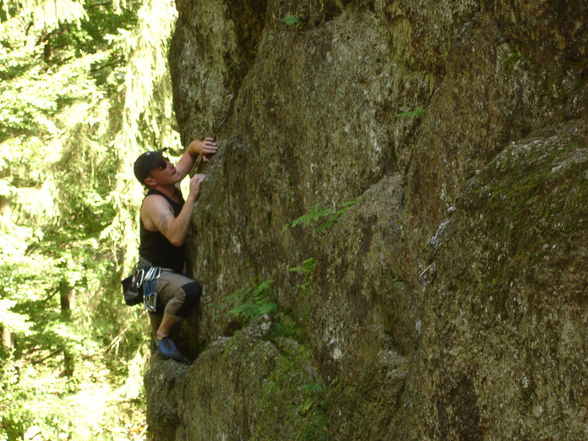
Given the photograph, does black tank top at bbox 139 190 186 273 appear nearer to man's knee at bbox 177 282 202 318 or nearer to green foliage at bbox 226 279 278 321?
man's knee at bbox 177 282 202 318

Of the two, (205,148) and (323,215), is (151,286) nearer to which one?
(205,148)

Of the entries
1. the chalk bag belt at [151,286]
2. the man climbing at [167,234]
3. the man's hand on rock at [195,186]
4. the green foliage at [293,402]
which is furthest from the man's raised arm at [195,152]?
the green foliage at [293,402]

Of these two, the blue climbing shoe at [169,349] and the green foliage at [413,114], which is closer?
the green foliage at [413,114]

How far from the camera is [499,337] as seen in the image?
2.91m

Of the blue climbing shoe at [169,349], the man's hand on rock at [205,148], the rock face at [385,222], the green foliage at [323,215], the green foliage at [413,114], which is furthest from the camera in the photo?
the man's hand on rock at [205,148]

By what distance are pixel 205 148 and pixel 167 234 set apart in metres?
0.97

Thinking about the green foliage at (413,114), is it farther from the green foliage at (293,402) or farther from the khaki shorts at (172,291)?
the khaki shorts at (172,291)

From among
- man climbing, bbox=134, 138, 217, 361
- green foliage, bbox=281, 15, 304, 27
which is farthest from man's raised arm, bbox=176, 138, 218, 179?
green foliage, bbox=281, 15, 304, 27

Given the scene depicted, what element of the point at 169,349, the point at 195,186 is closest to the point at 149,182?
the point at 195,186

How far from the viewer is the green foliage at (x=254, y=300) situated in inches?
236

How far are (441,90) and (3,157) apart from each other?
1176 cm

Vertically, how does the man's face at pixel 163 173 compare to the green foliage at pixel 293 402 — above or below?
above

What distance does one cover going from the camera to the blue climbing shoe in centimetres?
736

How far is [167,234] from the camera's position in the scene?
7.15 metres
